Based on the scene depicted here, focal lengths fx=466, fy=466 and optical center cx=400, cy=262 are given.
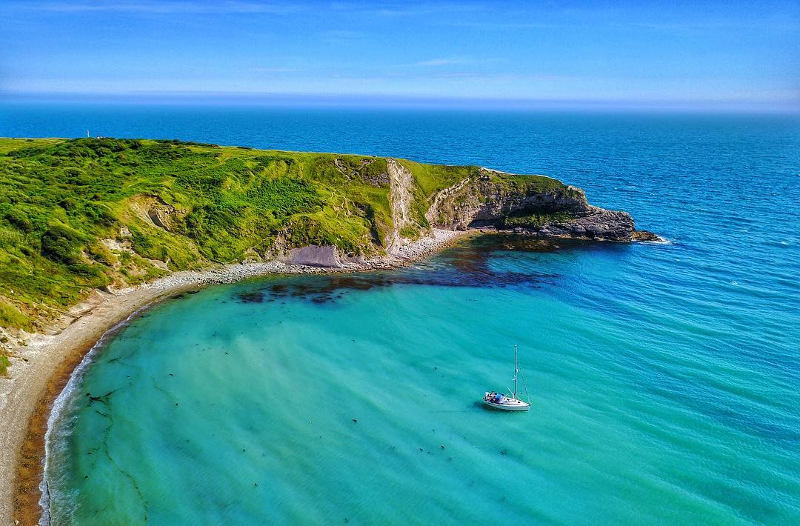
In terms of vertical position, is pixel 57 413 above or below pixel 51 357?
below

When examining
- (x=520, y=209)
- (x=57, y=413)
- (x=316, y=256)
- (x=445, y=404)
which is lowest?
(x=445, y=404)

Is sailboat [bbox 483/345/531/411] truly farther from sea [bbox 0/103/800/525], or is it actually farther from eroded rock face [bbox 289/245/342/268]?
eroded rock face [bbox 289/245/342/268]

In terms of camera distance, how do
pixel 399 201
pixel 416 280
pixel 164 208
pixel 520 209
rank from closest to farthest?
pixel 416 280, pixel 164 208, pixel 399 201, pixel 520 209

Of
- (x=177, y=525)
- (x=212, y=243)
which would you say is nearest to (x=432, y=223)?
(x=212, y=243)

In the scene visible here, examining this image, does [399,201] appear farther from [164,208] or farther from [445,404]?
[445,404]

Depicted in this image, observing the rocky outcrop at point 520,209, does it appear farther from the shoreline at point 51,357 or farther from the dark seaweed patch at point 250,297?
the dark seaweed patch at point 250,297

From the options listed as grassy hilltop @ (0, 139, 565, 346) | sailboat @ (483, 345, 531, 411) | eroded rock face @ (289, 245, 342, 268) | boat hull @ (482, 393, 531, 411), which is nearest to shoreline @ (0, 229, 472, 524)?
eroded rock face @ (289, 245, 342, 268)

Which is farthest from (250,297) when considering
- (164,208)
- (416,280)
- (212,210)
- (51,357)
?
(416,280)
